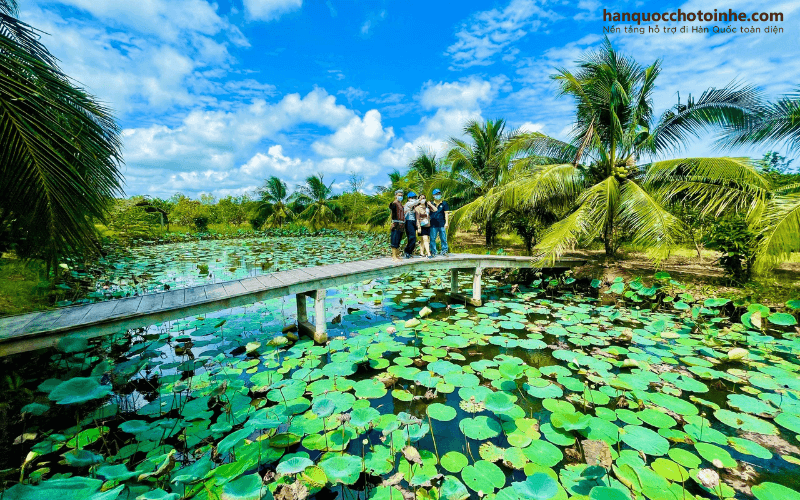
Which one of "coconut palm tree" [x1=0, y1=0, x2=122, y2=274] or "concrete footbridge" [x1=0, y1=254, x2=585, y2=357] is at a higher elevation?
"coconut palm tree" [x1=0, y1=0, x2=122, y2=274]

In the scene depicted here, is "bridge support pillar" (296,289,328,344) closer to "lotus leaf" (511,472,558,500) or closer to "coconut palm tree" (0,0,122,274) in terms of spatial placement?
"coconut palm tree" (0,0,122,274)

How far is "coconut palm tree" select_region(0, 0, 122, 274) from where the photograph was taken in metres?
2.13

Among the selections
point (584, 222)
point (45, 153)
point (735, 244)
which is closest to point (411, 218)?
point (584, 222)

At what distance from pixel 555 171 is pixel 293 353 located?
654 centimetres

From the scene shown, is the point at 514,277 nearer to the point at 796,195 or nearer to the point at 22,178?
the point at 796,195

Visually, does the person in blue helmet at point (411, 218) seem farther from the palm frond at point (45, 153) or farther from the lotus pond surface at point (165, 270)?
the palm frond at point (45, 153)

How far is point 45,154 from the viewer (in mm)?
2234

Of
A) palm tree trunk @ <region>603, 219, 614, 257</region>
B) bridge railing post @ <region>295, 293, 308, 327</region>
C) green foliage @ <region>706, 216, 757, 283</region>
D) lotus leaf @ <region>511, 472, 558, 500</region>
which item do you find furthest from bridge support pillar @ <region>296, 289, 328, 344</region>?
green foliage @ <region>706, 216, 757, 283</region>

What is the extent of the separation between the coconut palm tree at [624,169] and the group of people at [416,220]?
6.89 feet

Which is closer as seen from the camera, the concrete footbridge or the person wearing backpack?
the concrete footbridge

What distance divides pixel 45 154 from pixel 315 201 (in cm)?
2236

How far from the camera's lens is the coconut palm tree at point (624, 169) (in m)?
5.70

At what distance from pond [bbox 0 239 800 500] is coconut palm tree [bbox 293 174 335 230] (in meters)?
19.6

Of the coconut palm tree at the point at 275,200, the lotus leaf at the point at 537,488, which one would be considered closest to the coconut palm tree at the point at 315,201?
the coconut palm tree at the point at 275,200
